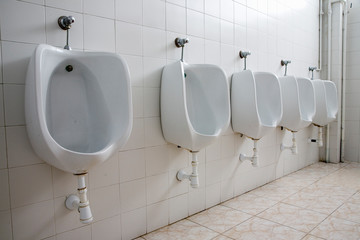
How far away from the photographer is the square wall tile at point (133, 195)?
1.60 m

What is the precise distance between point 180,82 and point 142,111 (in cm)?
29

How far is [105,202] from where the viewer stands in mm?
1526

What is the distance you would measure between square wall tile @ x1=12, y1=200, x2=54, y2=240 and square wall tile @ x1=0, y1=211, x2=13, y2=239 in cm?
2

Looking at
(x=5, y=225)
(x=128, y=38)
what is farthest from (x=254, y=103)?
(x=5, y=225)

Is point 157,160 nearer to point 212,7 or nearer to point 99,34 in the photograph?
point 99,34

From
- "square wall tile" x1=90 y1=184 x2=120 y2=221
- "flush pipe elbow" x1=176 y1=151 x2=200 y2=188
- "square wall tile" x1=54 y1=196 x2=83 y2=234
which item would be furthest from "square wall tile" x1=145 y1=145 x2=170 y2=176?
"square wall tile" x1=54 y1=196 x2=83 y2=234

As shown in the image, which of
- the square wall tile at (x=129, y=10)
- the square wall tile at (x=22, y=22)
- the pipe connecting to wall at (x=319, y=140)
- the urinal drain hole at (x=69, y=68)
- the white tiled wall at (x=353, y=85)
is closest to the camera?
the square wall tile at (x=22, y=22)

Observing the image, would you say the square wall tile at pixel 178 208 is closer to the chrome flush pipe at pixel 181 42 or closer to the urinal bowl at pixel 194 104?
the urinal bowl at pixel 194 104

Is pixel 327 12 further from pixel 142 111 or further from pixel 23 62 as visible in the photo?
pixel 23 62

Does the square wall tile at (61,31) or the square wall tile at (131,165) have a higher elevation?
the square wall tile at (61,31)

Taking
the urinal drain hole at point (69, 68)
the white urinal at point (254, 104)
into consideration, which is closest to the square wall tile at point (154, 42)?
the urinal drain hole at point (69, 68)

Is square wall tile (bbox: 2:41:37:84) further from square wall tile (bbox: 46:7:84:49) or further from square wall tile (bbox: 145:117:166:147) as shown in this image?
square wall tile (bbox: 145:117:166:147)

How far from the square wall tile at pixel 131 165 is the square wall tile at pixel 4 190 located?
1.82ft

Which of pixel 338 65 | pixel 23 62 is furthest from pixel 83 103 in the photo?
pixel 338 65
